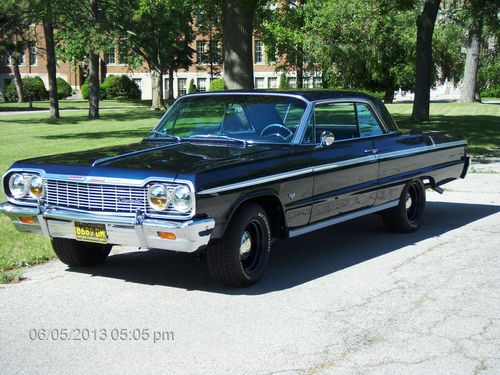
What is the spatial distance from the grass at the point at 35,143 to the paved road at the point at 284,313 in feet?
1.09

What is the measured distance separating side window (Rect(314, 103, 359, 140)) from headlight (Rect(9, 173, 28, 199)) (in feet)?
9.13

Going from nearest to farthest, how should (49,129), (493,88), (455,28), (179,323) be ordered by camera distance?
(179,323), (49,129), (455,28), (493,88)

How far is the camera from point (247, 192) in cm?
604

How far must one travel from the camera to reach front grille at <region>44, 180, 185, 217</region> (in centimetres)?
577

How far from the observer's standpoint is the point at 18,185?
642 cm

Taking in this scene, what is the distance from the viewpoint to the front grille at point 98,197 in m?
5.77

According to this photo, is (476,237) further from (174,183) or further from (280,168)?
(174,183)

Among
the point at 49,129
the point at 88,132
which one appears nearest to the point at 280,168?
the point at 88,132

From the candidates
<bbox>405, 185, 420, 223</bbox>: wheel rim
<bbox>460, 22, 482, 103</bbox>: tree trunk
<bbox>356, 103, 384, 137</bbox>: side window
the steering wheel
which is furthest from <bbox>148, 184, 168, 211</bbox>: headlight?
<bbox>460, 22, 482, 103</bbox>: tree trunk

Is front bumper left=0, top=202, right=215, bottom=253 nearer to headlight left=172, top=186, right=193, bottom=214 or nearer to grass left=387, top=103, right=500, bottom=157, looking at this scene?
headlight left=172, top=186, right=193, bottom=214

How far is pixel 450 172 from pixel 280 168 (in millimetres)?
3788

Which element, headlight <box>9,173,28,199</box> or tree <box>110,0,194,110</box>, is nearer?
headlight <box>9,173,28,199</box>
